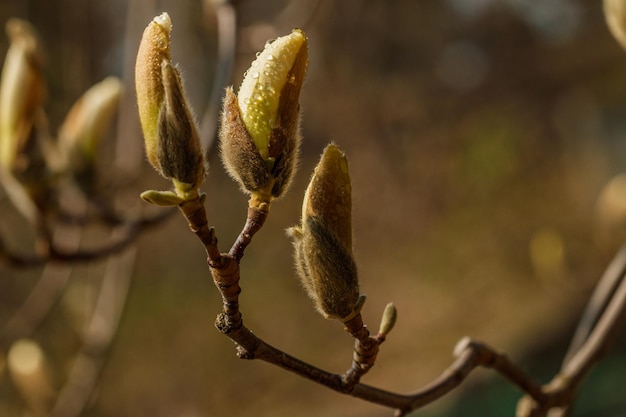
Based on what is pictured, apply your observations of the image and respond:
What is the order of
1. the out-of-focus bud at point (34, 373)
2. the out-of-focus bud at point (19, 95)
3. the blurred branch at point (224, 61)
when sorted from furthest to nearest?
1. the out-of-focus bud at point (34, 373)
2. the blurred branch at point (224, 61)
3. the out-of-focus bud at point (19, 95)

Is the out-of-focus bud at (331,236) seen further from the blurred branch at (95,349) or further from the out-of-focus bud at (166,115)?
the blurred branch at (95,349)

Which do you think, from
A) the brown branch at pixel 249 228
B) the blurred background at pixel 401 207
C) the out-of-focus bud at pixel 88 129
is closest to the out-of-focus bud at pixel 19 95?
the out-of-focus bud at pixel 88 129

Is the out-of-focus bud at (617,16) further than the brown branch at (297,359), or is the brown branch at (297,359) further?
the out-of-focus bud at (617,16)

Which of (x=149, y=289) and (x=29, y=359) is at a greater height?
(x=29, y=359)

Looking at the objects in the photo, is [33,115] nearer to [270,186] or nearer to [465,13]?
[270,186]

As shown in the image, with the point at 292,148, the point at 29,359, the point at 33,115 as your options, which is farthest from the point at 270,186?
the point at 29,359

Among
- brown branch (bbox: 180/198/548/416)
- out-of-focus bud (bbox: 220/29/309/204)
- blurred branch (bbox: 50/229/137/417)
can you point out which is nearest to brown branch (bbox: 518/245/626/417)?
brown branch (bbox: 180/198/548/416)
